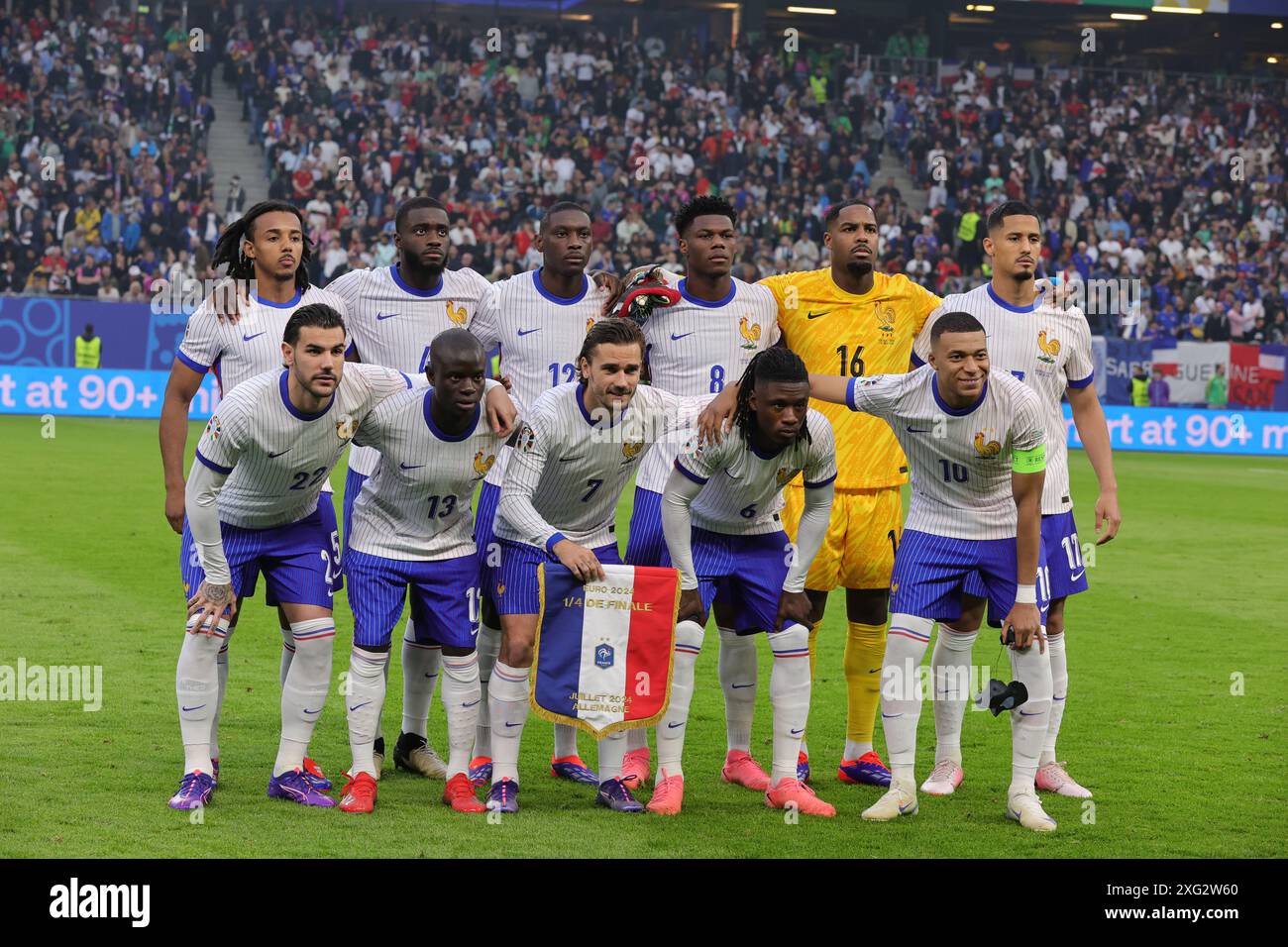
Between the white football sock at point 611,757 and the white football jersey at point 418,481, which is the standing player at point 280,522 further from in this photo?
the white football sock at point 611,757

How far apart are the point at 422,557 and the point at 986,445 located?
2354 millimetres

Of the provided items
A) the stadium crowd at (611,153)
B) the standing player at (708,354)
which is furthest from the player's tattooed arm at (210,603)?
the stadium crowd at (611,153)

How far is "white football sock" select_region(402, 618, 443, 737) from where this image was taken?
722cm

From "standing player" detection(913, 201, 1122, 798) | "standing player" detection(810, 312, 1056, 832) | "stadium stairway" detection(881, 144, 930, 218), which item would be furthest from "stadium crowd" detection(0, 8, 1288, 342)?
"standing player" detection(810, 312, 1056, 832)

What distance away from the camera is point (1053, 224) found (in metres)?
34.0

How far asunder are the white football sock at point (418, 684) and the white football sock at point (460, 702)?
64cm

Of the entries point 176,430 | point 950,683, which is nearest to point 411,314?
point 176,430

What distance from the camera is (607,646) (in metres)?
6.50

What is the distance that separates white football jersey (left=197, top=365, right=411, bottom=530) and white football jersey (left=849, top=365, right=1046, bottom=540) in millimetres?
2057

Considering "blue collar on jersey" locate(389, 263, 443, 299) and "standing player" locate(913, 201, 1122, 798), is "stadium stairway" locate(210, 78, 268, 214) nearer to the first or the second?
"blue collar on jersey" locate(389, 263, 443, 299)

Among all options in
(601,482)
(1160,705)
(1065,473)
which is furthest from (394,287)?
(1160,705)

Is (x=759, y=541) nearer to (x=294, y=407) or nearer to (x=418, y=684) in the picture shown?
(x=418, y=684)

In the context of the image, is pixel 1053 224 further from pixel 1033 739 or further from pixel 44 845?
pixel 44 845

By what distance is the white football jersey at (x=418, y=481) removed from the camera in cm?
643
